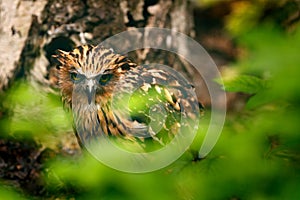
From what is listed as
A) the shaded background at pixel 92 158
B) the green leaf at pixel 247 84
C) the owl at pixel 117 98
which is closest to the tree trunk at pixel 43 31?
the shaded background at pixel 92 158

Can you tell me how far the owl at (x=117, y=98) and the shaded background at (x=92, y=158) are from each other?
2.4 inches

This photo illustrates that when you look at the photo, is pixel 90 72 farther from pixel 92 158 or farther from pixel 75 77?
pixel 92 158

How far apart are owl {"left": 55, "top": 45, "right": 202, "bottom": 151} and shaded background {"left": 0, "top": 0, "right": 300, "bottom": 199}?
61 mm

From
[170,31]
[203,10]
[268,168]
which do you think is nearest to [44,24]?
[170,31]

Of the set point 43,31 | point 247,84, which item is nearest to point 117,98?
point 247,84

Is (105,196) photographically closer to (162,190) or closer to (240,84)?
(162,190)

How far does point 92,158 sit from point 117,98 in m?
0.16

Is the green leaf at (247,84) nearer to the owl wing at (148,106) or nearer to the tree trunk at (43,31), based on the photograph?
the owl wing at (148,106)

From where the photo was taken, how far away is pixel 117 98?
1.46m

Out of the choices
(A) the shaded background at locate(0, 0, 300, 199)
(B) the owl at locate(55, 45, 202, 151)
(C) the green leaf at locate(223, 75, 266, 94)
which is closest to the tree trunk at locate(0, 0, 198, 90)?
(A) the shaded background at locate(0, 0, 300, 199)

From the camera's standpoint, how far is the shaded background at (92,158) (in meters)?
1.29

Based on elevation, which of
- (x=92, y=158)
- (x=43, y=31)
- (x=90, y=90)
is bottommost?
(x=92, y=158)

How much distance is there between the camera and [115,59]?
4.47 ft

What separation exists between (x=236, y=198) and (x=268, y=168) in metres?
0.10
